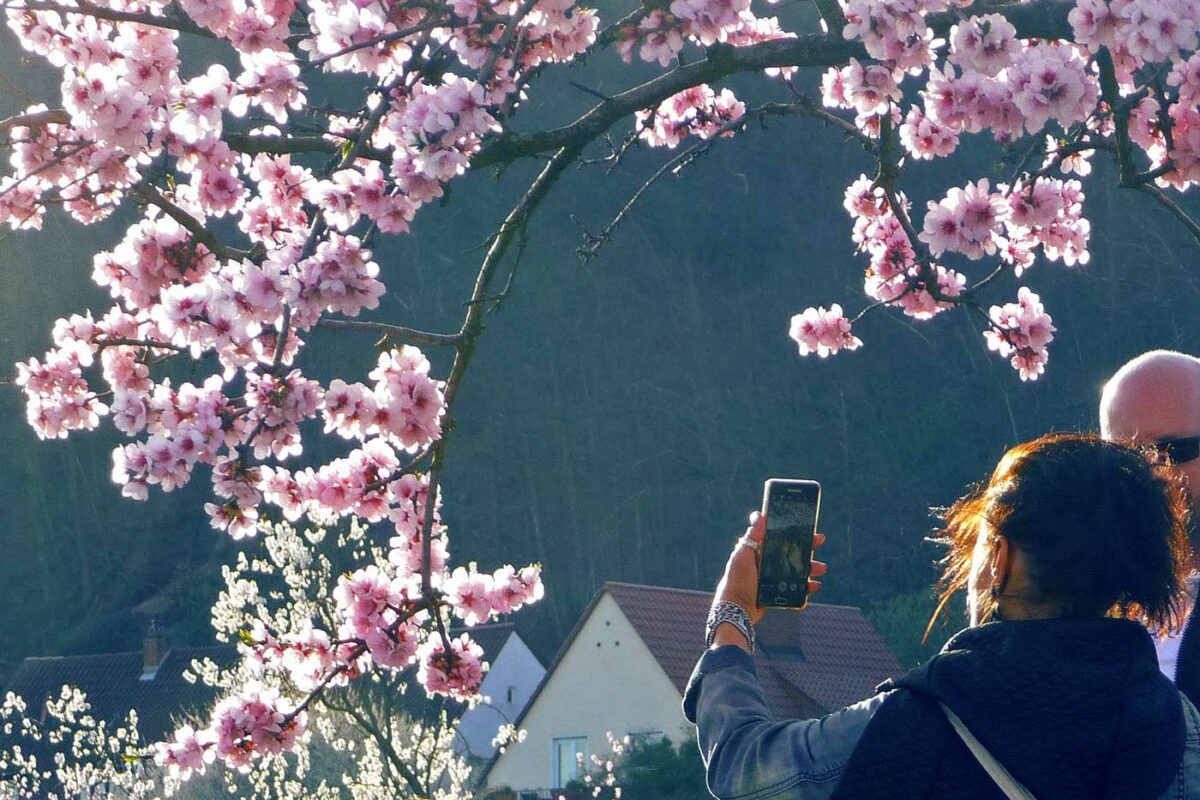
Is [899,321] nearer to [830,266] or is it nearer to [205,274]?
[830,266]

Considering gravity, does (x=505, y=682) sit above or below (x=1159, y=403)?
above

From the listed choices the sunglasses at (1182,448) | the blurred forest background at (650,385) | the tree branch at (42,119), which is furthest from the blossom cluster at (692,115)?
the blurred forest background at (650,385)

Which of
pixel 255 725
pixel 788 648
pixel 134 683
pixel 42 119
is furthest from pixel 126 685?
pixel 42 119

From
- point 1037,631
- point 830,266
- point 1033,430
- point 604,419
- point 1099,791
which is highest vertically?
point 830,266

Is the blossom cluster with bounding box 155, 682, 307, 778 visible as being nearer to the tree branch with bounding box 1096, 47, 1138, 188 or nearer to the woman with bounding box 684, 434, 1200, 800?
the tree branch with bounding box 1096, 47, 1138, 188

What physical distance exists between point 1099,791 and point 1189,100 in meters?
2.66

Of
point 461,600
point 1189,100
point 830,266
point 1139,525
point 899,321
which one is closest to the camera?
→ point 1139,525

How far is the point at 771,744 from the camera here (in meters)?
1.94

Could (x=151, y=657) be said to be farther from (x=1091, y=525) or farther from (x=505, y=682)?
(x=1091, y=525)

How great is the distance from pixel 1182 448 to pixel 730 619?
923 mm

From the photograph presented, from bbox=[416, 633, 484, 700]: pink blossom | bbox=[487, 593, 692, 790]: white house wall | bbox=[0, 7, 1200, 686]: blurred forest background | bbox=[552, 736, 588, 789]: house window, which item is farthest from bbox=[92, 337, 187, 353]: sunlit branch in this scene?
bbox=[0, 7, 1200, 686]: blurred forest background

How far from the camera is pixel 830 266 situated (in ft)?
170

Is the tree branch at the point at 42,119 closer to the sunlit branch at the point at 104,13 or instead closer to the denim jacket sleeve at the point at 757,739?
the sunlit branch at the point at 104,13

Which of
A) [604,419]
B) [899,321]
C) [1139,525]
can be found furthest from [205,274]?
[604,419]
